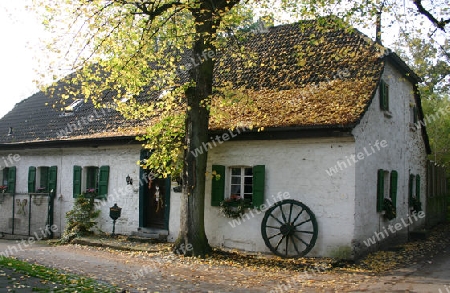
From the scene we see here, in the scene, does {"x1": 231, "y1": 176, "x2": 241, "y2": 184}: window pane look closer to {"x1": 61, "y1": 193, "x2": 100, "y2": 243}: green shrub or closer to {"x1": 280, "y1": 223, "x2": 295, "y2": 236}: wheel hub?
{"x1": 280, "y1": 223, "x2": 295, "y2": 236}: wheel hub

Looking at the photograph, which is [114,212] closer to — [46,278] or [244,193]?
[244,193]

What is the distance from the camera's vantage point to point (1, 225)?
19.6 m

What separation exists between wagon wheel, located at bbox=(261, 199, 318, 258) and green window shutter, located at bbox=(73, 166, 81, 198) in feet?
26.8

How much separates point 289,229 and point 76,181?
911 cm

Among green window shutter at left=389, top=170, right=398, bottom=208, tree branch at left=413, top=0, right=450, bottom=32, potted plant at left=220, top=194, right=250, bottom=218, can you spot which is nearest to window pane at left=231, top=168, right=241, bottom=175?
potted plant at left=220, top=194, right=250, bottom=218

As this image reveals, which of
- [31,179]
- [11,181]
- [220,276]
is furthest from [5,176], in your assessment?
[220,276]

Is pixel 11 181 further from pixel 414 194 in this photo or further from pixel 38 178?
pixel 414 194

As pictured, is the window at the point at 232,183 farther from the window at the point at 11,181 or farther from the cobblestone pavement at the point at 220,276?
the window at the point at 11,181

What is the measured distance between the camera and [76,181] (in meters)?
17.2

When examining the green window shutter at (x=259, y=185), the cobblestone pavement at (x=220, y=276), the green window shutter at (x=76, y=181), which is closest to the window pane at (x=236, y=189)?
the green window shutter at (x=259, y=185)

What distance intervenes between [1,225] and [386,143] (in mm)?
15817

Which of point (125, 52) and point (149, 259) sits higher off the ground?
point (125, 52)

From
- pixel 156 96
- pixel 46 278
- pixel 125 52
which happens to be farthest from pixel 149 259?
pixel 156 96

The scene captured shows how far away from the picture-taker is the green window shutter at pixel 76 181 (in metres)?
17.1
